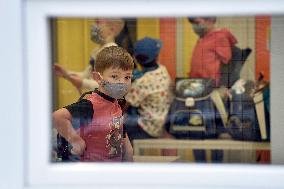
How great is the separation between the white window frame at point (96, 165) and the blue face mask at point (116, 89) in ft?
2.53

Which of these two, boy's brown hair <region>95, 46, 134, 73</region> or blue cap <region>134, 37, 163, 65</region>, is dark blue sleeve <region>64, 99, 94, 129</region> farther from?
blue cap <region>134, 37, 163, 65</region>

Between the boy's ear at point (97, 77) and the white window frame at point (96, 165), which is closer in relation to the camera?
the white window frame at point (96, 165)

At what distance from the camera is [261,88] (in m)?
1.78

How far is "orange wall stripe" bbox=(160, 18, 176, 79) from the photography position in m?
1.48

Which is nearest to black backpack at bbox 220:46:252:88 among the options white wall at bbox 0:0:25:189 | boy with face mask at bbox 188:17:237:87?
boy with face mask at bbox 188:17:237:87

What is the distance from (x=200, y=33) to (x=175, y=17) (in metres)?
0.30

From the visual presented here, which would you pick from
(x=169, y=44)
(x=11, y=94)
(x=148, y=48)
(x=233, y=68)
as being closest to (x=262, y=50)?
(x=233, y=68)

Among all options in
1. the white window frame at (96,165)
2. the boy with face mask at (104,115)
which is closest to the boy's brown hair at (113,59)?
the boy with face mask at (104,115)

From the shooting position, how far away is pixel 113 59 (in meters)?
2.07

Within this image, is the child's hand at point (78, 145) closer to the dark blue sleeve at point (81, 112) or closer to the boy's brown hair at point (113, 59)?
the dark blue sleeve at point (81, 112)

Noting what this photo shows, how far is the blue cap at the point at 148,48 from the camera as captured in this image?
1.81 metres

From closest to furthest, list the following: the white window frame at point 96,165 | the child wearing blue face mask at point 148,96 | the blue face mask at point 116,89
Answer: the white window frame at point 96,165 < the child wearing blue face mask at point 148,96 < the blue face mask at point 116,89

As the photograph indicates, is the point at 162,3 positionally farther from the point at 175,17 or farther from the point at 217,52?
the point at 217,52

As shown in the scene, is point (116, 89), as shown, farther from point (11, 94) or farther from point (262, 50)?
point (11, 94)
